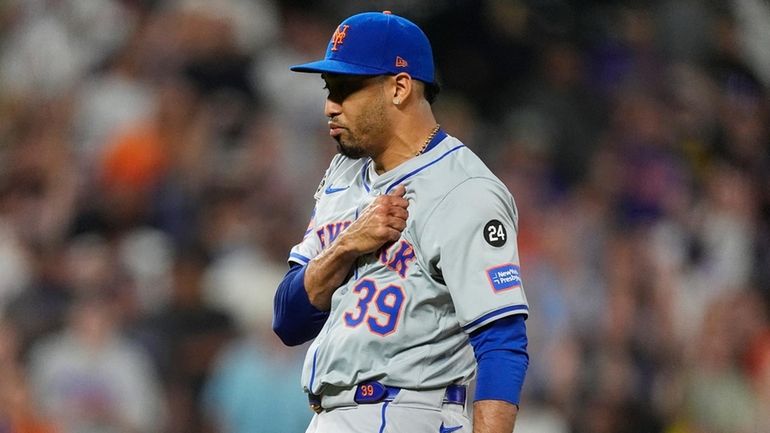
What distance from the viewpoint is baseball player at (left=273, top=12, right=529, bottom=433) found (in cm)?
247

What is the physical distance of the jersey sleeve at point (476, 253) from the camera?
2.46 metres

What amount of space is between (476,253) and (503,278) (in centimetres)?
8

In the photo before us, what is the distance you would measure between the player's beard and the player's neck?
1.7 inches

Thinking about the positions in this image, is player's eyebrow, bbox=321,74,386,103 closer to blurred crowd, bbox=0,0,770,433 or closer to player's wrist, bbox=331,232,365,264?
player's wrist, bbox=331,232,365,264

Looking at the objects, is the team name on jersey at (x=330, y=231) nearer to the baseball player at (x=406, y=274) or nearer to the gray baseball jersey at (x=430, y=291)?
the baseball player at (x=406, y=274)

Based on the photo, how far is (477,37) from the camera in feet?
21.4

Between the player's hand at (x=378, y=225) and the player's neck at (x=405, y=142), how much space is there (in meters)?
0.14

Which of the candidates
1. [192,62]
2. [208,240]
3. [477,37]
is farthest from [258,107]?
[477,37]

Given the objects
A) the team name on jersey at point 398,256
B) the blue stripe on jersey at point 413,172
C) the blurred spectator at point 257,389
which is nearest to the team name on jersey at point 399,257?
the team name on jersey at point 398,256

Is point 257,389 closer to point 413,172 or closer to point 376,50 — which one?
point 413,172

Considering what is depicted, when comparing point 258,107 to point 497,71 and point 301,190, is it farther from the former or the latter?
point 497,71

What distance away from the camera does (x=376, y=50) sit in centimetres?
263

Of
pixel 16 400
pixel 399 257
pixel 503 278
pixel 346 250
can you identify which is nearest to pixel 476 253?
pixel 503 278

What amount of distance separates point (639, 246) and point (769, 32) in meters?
2.06
